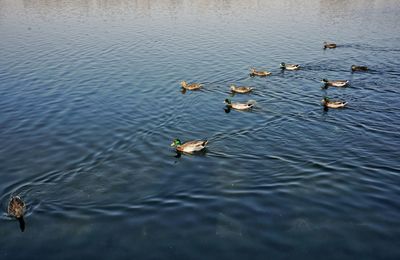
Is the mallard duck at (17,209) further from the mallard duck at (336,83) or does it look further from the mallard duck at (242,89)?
the mallard duck at (336,83)

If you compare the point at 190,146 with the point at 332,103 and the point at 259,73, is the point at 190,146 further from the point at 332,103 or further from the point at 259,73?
the point at 259,73

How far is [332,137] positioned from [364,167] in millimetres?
4593

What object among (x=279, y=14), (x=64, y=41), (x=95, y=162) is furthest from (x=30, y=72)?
(x=279, y=14)

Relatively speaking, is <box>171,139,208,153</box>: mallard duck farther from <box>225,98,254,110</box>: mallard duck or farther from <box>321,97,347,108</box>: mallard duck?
<box>321,97,347,108</box>: mallard duck

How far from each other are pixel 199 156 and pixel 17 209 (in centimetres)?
1107

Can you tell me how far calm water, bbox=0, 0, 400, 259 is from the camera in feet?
58.5

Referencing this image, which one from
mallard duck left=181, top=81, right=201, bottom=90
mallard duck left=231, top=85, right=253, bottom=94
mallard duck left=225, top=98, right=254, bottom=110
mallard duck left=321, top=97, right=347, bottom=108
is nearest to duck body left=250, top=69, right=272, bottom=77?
mallard duck left=231, top=85, right=253, bottom=94

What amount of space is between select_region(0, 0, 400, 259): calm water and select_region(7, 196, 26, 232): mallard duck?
439mm

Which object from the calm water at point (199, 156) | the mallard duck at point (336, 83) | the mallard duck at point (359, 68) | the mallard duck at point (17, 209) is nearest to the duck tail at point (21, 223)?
the mallard duck at point (17, 209)

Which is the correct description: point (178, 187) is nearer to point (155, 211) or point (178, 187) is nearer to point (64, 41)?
point (155, 211)

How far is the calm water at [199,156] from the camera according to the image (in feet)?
58.5

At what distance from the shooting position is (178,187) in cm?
2183

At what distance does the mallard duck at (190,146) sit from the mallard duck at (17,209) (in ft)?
33.2

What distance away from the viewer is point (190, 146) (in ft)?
84.3
